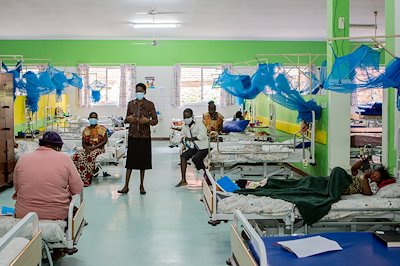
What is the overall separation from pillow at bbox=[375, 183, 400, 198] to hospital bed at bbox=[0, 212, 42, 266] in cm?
327

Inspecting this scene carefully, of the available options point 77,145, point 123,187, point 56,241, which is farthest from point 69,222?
point 77,145

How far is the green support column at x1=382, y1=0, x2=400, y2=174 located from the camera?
6.38 metres

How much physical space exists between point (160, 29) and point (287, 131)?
6.06 m

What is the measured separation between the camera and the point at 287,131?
10.5m

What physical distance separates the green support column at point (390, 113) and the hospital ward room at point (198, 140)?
0.08ft

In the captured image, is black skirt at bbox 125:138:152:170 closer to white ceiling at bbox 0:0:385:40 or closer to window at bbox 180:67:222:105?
white ceiling at bbox 0:0:385:40

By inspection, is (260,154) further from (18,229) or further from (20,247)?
(18,229)

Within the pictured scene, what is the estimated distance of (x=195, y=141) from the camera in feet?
28.7

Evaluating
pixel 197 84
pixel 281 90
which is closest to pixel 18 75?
pixel 281 90

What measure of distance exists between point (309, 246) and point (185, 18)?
31.6 ft

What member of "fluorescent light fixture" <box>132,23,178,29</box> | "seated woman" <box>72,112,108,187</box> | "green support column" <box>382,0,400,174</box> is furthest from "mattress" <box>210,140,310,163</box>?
"fluorescent light fixture" <box>132,23,178,29</box>

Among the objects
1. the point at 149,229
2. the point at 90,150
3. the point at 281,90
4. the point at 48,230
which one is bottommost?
the point at 149,229

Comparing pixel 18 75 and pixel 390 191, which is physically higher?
pixel 18 75

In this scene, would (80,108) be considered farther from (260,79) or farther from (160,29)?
(260,79)
